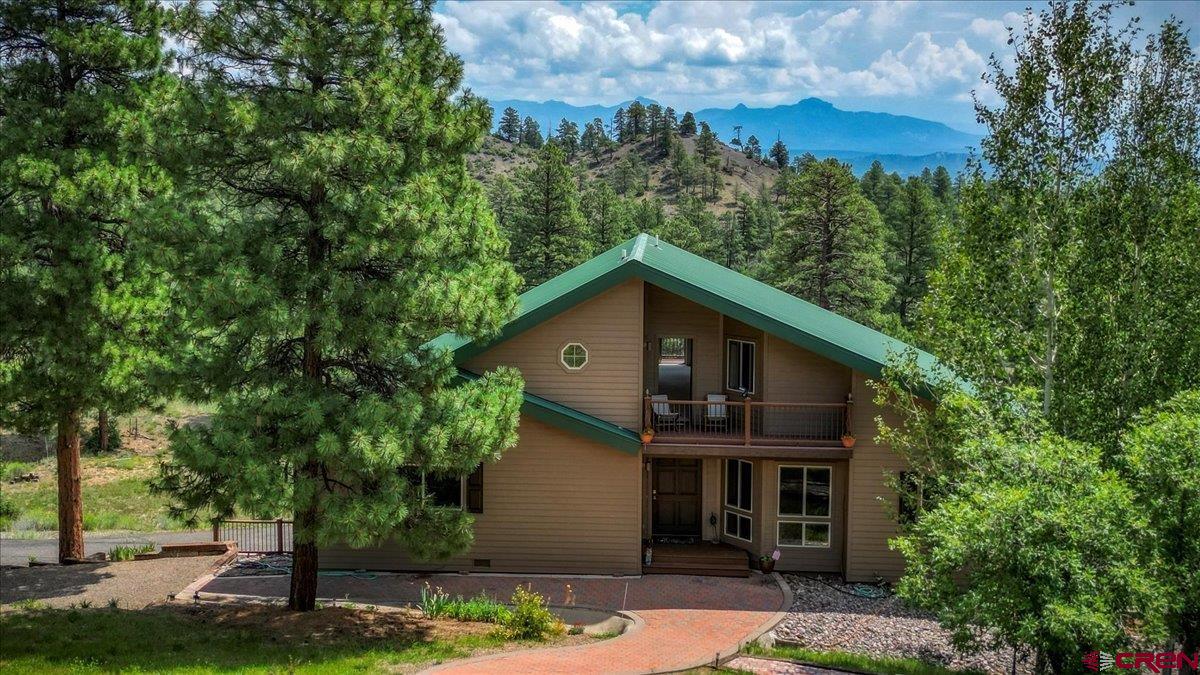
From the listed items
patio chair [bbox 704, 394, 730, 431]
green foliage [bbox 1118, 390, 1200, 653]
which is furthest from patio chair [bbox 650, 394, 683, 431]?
green foliage [bbox 1118, 390, 1200, 653]

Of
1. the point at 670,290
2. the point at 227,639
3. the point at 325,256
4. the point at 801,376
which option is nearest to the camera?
the point at 227,639

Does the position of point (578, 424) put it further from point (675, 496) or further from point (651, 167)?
point (651, 167)

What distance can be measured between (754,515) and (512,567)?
16.5ft

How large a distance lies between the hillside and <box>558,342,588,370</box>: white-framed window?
285 feet

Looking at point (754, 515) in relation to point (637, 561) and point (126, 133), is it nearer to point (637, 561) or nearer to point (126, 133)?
point (637, 561)

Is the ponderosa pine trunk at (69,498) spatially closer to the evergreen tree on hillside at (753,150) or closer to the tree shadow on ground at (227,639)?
the tree shadow on ground at (227,639)

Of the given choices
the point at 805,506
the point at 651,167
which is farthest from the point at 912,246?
the point at 651,167

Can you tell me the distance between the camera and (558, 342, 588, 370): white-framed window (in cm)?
1614

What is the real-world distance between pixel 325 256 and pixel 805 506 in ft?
34.1

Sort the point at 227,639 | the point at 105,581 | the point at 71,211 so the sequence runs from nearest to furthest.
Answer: the point at 227,639
the point at 71,211
the point at 105,581

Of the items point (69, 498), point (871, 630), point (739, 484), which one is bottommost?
point (871, 630)

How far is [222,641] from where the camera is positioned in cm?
1155

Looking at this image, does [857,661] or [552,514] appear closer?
[857,661]

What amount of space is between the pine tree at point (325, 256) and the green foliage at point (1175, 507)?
8.55 meters
